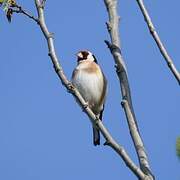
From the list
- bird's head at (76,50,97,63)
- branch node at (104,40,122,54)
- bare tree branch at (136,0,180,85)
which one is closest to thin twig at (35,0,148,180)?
branch node at (104,40,122,54)

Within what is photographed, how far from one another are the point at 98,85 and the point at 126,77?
3351 mm

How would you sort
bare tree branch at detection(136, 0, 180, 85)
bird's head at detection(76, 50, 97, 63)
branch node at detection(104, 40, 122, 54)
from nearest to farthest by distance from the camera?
bare tree branch at detection(136, 0, 180, 85) < branch node at detection(104, 40, 122, 54) < bird's head at detection(76, 50, 97, 63)

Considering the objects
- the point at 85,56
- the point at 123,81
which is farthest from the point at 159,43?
the point at 85,56

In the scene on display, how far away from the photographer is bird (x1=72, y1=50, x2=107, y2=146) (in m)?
7.14

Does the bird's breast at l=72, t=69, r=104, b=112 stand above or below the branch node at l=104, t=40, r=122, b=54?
above

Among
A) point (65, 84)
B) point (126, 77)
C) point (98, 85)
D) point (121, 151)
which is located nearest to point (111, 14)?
point (126, 77)

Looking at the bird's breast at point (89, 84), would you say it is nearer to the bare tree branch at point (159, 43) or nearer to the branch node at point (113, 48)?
the branch node at point (113, 48)

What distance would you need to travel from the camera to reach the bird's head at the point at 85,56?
805 cm

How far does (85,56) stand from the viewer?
8.20 meters

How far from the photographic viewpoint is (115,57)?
394 cm

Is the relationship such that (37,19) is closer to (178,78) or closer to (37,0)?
(37,0)

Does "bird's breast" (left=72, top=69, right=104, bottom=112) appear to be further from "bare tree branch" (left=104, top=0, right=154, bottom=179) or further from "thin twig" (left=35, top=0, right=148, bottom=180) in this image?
"thin twig" (left=35, top=0, right=148, bottom=180)

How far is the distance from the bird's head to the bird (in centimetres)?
47

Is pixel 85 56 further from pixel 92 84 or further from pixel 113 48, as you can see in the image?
pixel 113 48
